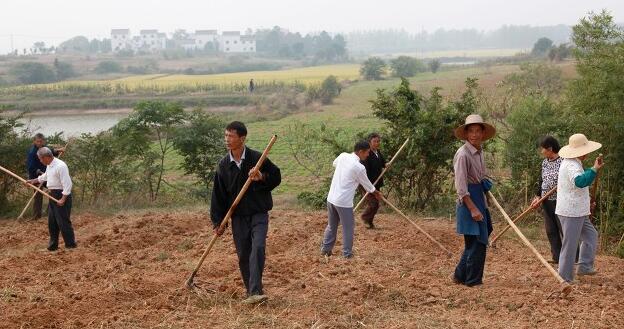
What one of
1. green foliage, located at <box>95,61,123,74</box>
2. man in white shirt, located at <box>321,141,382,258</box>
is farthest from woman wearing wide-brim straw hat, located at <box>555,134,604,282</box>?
green foliage, located at <box>95,61,123,74</box>

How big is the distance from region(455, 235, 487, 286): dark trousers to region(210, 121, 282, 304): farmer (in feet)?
6.44

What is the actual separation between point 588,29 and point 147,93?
1731 inches

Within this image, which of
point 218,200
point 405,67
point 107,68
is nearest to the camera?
point 218,200

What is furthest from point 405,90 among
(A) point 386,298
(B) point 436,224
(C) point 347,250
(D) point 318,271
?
(A) point 386,298

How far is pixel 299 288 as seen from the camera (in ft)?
22.7

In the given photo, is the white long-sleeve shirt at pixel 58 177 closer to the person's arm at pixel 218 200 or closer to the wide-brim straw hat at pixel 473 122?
the person's arm at pixel 218 200

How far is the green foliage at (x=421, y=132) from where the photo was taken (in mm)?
12336

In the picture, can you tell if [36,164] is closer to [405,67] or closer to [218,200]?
[218,200]

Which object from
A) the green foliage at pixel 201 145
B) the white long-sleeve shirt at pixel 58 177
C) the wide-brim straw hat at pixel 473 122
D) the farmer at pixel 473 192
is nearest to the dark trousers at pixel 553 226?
the farmer at pixel 473 192

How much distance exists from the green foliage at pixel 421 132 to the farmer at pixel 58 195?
222 inches

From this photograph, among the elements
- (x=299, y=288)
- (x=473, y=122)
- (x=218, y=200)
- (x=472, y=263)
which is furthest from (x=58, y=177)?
(x=473, y=122)

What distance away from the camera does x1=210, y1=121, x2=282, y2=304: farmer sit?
20.7 ft

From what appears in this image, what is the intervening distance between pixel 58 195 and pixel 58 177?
258 mm

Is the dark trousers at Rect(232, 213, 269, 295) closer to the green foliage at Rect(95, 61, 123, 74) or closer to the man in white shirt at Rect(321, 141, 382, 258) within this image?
the man in white shirt at Rect(321, 141, 382, 258)
